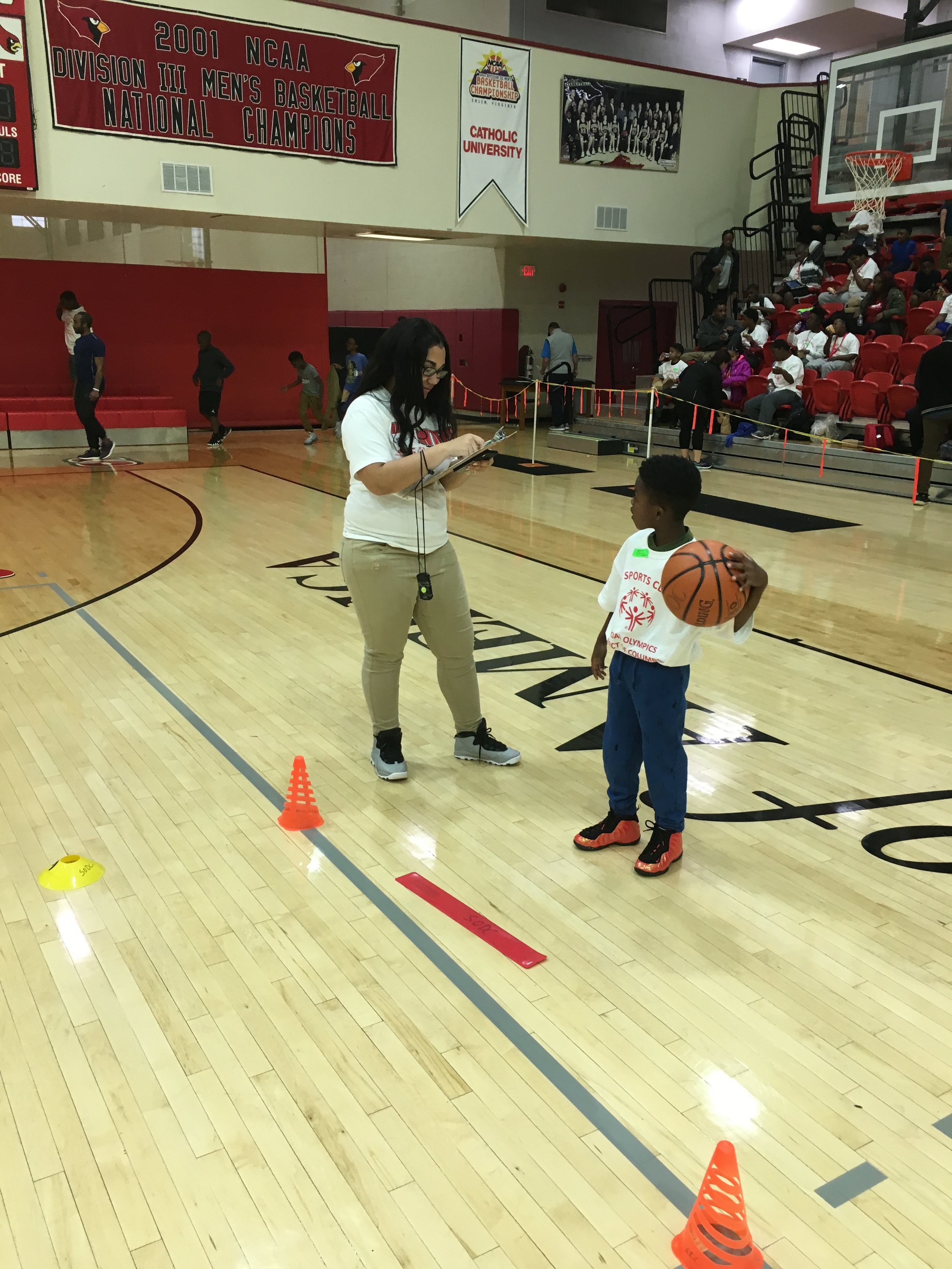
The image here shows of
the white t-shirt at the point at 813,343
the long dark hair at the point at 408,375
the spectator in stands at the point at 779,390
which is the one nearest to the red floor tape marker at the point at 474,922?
the long dark hair at the point at 408,375

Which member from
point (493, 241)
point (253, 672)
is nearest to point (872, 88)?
point (493, 241)

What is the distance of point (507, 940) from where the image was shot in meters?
3.14

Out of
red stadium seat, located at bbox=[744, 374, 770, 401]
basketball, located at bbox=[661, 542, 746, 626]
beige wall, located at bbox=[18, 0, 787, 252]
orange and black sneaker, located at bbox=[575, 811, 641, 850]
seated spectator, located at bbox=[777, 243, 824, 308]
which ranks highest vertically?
beige wall, located at bbox=[18, 0, 787, 252]

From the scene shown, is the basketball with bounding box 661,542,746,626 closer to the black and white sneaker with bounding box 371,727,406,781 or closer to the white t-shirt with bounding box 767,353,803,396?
the black and white sneaker with bounding box 371,727,406,781

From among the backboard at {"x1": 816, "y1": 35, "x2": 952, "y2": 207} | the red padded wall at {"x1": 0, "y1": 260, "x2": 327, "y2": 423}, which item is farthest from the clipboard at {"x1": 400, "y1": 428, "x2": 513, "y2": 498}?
the backboard at {"x1": 816, "y1": 35, "x2": 952, "y2": 207}

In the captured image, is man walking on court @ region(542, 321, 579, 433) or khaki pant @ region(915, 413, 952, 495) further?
man walking on court @ region(542, 321, 579, 433)

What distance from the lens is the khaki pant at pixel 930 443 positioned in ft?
34.7

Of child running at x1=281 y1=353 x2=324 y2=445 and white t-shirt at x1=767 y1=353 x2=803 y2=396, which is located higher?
white t-shirt at x1=767 y1=353 x2=803 y2=396

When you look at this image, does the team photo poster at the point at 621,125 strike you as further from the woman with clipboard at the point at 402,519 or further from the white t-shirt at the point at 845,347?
the woman with clipboard at the point at 402,519

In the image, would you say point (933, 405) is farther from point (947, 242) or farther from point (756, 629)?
point (947, 242)

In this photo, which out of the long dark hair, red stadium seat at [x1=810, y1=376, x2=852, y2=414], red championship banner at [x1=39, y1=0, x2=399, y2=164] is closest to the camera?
the long dark hair

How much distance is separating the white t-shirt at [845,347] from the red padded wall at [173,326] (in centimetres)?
A: 826

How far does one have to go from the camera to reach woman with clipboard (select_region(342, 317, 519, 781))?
3.60m

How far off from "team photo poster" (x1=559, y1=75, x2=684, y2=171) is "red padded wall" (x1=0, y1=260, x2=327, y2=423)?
481cm
